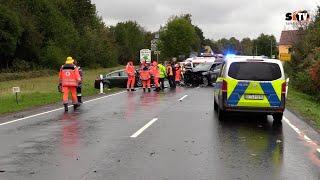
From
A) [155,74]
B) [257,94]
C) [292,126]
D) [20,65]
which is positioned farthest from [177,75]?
[20,65]

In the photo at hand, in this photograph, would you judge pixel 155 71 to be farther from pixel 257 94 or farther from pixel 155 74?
pixel 257 94

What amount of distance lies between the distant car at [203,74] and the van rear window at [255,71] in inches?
806

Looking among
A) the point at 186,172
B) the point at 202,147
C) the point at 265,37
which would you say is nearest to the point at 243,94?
the point at 202,147

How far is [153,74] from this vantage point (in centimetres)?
3123

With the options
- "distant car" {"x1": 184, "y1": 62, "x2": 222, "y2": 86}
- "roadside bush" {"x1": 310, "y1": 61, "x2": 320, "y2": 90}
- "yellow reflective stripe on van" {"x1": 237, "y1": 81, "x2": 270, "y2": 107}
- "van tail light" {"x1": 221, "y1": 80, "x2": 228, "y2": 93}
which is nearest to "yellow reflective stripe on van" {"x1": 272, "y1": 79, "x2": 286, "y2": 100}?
"yellow reflective stripe on van" {"x1": 237, "y1": 81, "x2": 270, "y2": 107}

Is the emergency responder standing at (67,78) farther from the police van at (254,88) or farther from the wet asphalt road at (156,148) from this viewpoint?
the police van at (254,88)

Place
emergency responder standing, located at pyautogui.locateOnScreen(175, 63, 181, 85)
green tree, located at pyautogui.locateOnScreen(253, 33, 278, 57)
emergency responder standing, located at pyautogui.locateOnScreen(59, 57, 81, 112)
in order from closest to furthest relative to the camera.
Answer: emergency responder standing, located at pyautogui.locateOnScreen(59, 57, 81, 112) < emergency responder standing, located at pyautogui.locateOnScreen(175, 63, 181, 85) < green tree, located at pyautogui.locateOnScreen(253, 33, 278, 57)

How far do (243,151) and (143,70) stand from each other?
19441mm

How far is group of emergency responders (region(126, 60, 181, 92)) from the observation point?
95.7 feet

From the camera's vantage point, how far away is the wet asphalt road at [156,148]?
26.2ft

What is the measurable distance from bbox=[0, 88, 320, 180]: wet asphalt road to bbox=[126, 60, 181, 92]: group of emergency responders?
12788 mm

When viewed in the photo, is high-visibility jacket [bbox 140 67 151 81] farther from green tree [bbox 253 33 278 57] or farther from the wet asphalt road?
green tree [bbox 253 33 278 57]

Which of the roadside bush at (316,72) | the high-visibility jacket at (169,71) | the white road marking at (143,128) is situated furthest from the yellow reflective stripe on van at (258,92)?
A: the high-visibility jacket at (169,71)

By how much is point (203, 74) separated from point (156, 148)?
2620 centimetres
